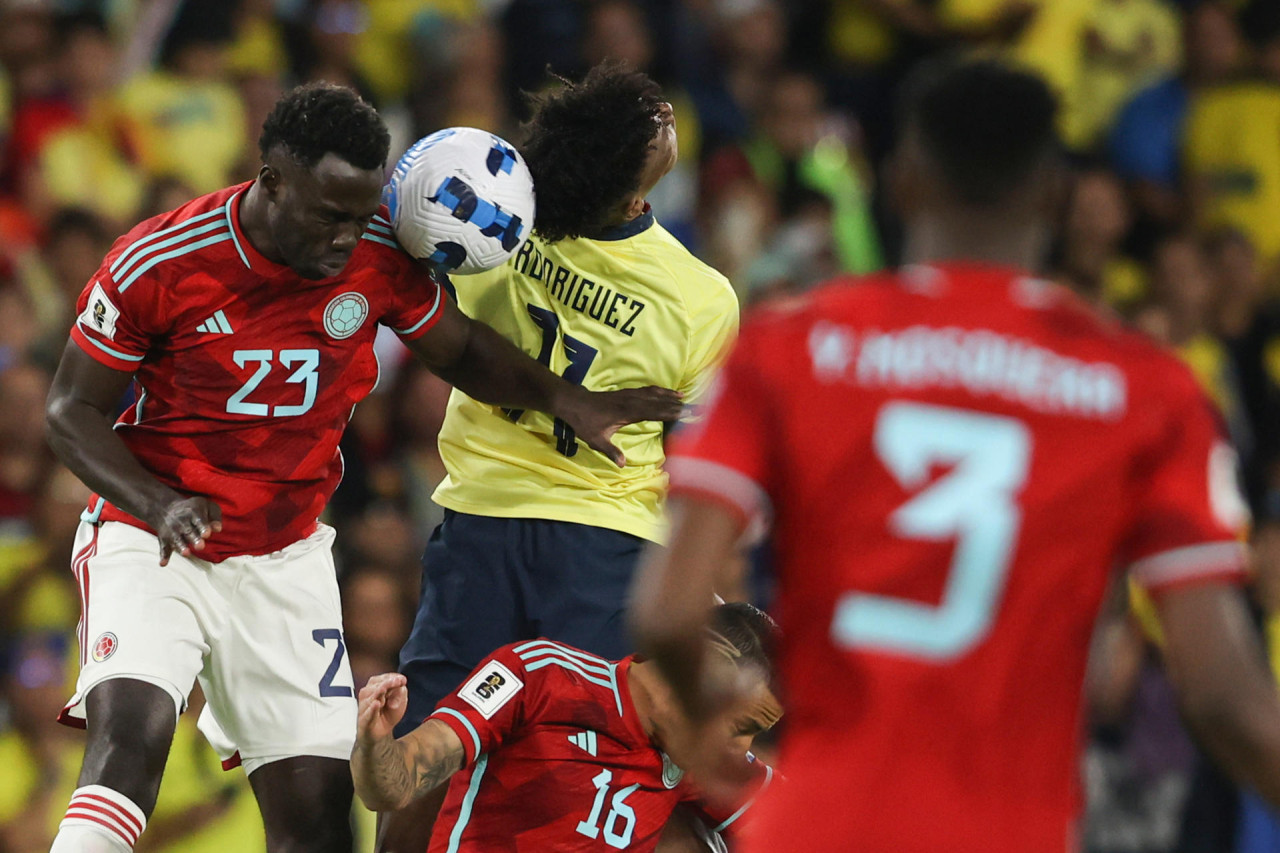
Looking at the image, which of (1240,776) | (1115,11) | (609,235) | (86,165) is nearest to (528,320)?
(609,235)

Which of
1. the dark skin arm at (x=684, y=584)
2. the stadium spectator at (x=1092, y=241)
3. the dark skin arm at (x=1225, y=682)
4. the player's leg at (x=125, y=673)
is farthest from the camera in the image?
the stadium spectator at (x=1092, y=241)

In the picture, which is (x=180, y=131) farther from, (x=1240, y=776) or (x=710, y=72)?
(x=1240, y=776)

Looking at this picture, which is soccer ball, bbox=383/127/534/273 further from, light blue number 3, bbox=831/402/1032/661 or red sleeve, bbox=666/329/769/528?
light blue number 3, bbox=831/402/1032/661

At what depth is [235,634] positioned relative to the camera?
4699 mm

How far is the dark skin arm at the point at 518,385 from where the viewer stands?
485 centimetres

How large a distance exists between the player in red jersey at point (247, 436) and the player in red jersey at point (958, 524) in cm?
222

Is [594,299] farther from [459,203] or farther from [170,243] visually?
[170,243]

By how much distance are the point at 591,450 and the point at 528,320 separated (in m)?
0.42

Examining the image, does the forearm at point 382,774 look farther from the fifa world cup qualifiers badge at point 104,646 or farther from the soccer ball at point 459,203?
the soccer ball at point 459,203

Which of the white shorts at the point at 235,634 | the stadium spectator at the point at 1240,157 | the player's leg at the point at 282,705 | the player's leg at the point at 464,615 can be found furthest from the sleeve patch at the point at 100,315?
the stadium spectator at the point at 1240,157

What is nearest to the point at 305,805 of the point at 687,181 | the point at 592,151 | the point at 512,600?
the point at 512,600

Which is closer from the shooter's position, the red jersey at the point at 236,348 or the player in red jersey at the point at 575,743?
the player in red jersey at the point at 575,743

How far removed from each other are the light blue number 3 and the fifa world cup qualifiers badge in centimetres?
265

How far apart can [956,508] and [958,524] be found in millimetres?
22
